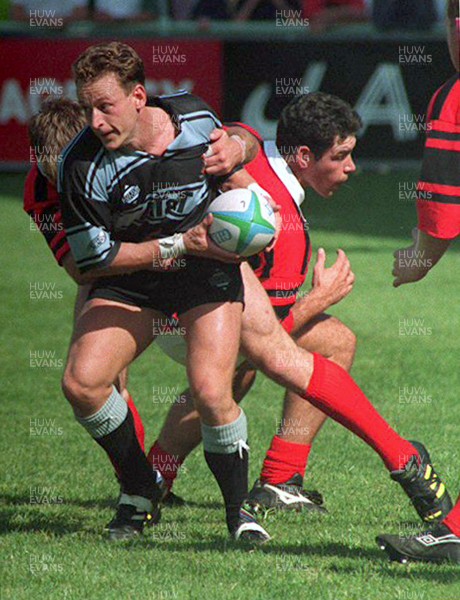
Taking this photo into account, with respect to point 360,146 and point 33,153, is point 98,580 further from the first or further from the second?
point 360,146

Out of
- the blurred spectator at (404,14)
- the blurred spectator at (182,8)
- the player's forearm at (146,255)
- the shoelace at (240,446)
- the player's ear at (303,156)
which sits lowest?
the blurred spectator at (182,8)

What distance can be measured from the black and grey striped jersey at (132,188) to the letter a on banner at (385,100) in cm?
1312

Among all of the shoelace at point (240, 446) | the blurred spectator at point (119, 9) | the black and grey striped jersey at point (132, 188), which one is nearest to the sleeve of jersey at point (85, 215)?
the black and grey striped jersey at point (132, 188)

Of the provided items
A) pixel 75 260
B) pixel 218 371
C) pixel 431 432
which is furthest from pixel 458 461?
pixel 75 260

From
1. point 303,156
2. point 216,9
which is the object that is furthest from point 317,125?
point 216,9

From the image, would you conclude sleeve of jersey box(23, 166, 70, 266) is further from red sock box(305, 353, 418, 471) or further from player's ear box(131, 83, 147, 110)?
red sock box(305, 353, 418, 471)

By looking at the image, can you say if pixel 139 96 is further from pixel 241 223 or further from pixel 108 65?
pixel 241 223

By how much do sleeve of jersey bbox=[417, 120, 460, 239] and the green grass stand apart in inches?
49.0

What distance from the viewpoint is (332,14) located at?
60.8 feet

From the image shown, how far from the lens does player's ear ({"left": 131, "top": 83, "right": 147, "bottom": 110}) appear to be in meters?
4.96

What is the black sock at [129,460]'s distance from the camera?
17.2ft

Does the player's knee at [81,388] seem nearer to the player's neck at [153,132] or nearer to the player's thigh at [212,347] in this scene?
the player's thigh at [212,347]

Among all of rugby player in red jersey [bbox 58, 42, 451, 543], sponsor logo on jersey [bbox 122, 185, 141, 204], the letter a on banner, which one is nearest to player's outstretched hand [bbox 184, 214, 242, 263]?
rugby player in red jersey [bbox 58, 42, 451, 543]

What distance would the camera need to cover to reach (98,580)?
15.1 feet
